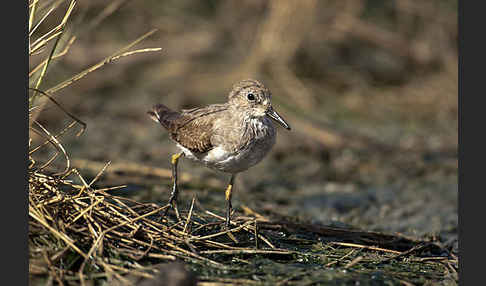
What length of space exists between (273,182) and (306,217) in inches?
62.4

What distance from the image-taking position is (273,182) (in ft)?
24.8

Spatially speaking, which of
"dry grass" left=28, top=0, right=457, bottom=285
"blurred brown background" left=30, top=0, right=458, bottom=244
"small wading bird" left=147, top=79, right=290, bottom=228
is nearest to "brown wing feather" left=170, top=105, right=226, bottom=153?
"small wading bird" left=147, top=79, right=290, bottom=228

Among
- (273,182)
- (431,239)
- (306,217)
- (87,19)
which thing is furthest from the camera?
(87,19)

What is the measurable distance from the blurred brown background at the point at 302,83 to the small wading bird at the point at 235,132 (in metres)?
2.27

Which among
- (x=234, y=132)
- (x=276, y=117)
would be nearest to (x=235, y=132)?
(x=234, y=132)

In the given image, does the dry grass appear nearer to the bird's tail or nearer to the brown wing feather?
the brown wing feather

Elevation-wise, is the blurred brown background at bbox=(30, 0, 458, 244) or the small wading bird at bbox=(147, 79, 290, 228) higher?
the blurred brown background at bbox=(30, 0, 458, 244)

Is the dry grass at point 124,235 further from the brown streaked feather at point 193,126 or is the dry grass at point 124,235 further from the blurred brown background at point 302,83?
the blurred brown background at point 302,83

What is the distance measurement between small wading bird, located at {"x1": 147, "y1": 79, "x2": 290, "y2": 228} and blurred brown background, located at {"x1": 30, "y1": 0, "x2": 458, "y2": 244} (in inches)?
89.4

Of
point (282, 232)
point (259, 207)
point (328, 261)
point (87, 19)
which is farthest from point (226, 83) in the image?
point (328, 261)

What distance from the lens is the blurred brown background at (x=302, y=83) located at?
26.0 ft

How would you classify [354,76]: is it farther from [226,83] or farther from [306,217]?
[306,217]

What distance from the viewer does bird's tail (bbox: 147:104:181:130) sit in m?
5.39

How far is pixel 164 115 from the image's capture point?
18.1 ft
